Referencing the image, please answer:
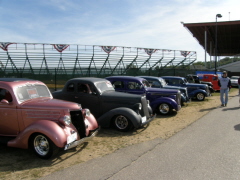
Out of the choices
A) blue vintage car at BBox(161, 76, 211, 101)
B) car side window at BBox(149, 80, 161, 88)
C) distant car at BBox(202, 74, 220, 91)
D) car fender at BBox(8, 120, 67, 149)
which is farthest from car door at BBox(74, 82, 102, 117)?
distant car at BBox(202, 74, 220, 91)

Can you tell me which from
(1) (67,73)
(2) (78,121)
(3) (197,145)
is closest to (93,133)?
(2) (78,121)

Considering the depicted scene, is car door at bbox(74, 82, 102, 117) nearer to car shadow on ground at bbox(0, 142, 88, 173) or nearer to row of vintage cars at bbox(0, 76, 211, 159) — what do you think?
row of vintage cars at bbox(0, 76, 211, 159)

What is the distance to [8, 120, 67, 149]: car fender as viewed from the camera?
15.4ft

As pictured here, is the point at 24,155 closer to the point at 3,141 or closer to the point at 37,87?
the point at 3,141

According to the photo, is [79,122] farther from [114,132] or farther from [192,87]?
[192,87]

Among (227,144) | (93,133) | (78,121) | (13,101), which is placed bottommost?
Result: (227,144)

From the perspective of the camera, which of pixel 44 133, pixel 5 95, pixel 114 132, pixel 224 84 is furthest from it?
pixel 224 84

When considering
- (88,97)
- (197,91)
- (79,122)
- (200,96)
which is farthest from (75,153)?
(200,96)

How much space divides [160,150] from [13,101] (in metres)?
3.71

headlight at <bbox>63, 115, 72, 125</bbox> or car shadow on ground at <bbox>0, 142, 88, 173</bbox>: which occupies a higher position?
headlight at <bbox>63, 115, 72, 125</bbox>

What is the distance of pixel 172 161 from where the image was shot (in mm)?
4734

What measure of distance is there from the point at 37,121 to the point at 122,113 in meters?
2.80

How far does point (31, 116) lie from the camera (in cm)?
523

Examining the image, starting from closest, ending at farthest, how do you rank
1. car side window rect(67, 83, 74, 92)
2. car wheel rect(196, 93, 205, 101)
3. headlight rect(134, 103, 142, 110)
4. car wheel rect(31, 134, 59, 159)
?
1. car wheel rect(31, 134, 59, 159)
2. headlight rect(134, 103, 142, 110)
3. car side window rect(67, 83, 74, 92)
4. car wheel rect(196, 93, 205, 101)
